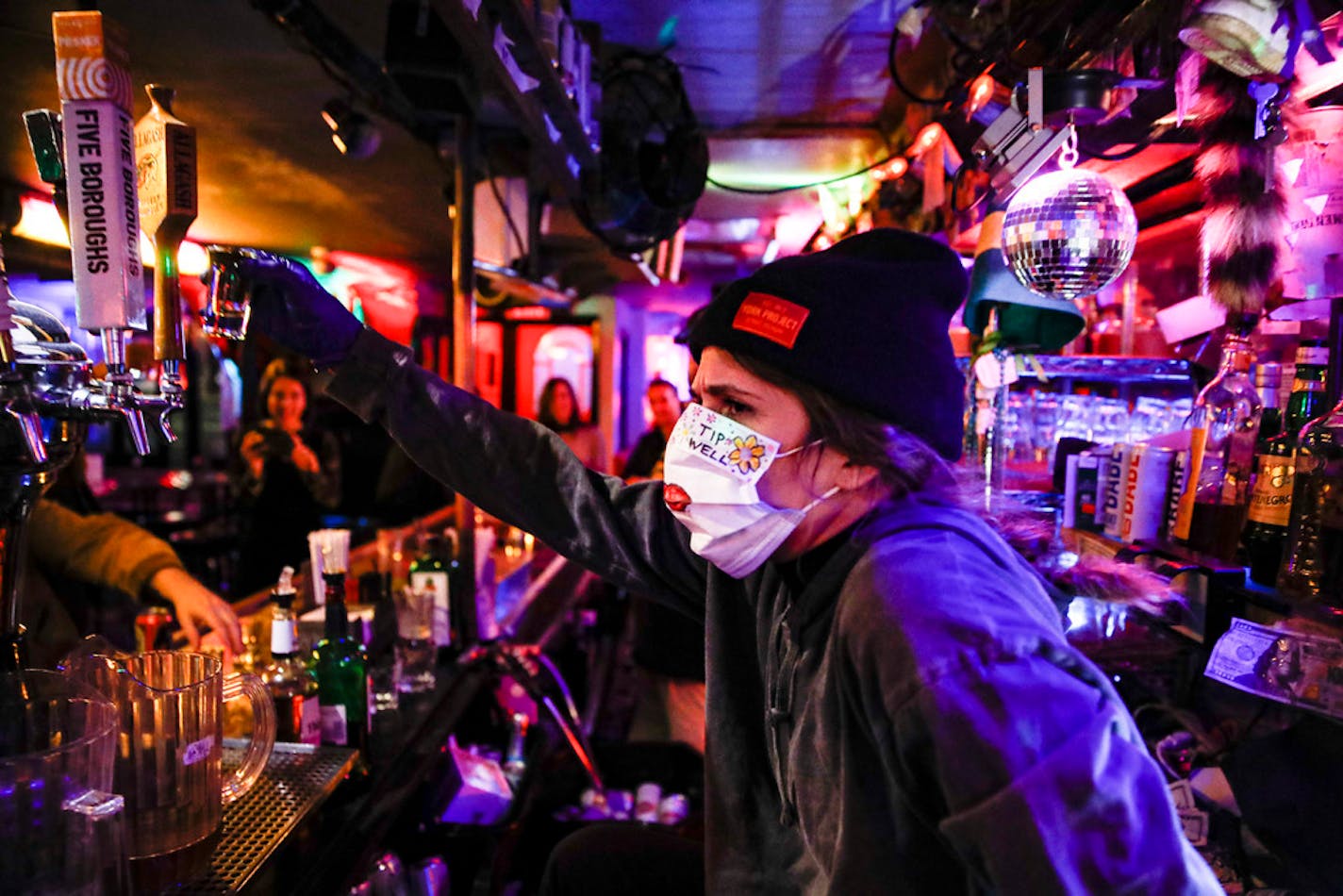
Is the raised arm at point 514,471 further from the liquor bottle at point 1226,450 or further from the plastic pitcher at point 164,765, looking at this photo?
the liquor bottle at point 1226,450

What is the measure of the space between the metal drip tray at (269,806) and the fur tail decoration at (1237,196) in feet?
5.73

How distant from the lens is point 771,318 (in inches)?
42.4

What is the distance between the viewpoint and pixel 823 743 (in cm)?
99

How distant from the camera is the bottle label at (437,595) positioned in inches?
88.1

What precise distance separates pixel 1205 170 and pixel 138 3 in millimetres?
2862

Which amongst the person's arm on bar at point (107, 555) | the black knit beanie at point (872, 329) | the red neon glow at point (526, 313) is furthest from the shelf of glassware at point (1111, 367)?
the red neon glow at point (526, 313)

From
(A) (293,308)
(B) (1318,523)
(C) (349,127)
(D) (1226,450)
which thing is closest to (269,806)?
(A) (293,308)

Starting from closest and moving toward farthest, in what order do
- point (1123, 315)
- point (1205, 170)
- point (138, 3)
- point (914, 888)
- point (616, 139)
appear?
point (914, 888)
point (1205, 170)
point (138, 3)
point (1123, 315)
point (616, 139)

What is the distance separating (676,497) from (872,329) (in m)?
0.37

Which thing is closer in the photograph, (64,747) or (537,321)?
(64,747)

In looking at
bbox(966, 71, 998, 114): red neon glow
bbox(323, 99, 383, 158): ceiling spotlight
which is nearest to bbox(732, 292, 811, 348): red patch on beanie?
bbox(966, 71, 998, 114): red neon glow

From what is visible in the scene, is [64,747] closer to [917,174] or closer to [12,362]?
[12,362]

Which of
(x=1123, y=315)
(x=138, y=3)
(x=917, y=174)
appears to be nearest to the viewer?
(x=138, y=3)

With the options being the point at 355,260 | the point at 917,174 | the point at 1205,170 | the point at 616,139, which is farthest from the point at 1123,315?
the point at 355,260
